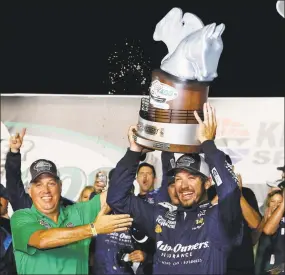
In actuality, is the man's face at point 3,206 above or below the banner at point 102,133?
below

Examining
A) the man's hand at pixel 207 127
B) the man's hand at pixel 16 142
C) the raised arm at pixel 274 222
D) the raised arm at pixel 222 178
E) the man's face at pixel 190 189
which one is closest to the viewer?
the raised arm at pixel 222 178

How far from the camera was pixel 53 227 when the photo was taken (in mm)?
3477

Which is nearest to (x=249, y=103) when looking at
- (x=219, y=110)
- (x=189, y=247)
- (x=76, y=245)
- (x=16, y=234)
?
(x=219, y=110)

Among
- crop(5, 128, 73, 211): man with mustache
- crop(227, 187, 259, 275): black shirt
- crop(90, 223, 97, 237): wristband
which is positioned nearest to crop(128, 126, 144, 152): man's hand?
crop(90, 223, 97, 237): wristband

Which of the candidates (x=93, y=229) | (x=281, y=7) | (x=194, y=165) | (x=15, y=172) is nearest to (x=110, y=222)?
(x=93, y=229)

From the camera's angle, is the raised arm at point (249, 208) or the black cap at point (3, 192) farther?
the black cap at point (3, 192)

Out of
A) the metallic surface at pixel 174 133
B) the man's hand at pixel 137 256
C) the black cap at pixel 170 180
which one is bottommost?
the man's hand at pixel 137 256

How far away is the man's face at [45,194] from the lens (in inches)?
138

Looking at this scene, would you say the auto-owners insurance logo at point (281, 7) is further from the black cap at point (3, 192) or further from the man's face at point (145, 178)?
the black cap at point (3, 192)

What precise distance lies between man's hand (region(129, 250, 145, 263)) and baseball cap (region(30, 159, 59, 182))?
1.94 ft

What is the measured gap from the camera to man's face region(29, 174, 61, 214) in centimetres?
350

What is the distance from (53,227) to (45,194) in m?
0.18

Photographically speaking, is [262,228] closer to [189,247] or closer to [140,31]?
[189,247]

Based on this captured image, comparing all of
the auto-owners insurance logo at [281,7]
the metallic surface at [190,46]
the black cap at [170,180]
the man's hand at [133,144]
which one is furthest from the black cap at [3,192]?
the auto-owners insurance logo at [281,7]
